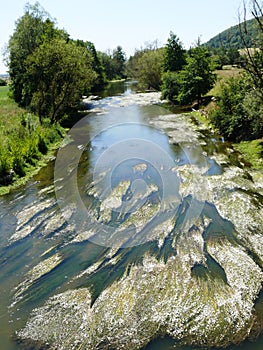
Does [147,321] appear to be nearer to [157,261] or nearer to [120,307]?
[120,307]

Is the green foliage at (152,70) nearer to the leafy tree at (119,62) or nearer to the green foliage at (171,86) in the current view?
the green foliage at (171,86)

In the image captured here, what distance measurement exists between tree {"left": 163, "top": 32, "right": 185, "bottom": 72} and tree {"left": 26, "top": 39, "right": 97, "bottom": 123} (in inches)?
995

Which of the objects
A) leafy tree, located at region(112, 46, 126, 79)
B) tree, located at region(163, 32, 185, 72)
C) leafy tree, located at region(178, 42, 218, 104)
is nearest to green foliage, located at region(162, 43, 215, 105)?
leafy tree, located at region(178, 42, 218, 104)

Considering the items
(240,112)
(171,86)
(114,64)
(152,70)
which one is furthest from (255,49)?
(114,64)

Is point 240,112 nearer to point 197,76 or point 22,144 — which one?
point 22,144

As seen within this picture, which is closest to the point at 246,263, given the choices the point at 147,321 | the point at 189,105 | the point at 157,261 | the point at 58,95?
the point at 157,261

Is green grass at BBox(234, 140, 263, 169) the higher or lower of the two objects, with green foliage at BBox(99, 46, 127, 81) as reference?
lower

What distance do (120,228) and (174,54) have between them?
1852 inches

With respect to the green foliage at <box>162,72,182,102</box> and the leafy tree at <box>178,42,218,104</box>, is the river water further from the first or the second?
the green foliage at <box>162,72,182,102</box>

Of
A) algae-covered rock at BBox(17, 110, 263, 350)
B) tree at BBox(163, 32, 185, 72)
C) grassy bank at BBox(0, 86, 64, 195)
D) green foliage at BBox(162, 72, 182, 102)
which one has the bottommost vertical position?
algae-covered rock at BBox(17, 110, 263, 350)

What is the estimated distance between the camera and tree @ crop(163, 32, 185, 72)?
173ft

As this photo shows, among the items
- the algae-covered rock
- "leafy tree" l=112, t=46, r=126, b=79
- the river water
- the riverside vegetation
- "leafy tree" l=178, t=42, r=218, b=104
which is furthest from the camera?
"leafy tree" l=112, t=46, r=126, b=79

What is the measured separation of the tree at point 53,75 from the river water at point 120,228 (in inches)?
388

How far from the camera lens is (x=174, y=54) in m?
52.8
